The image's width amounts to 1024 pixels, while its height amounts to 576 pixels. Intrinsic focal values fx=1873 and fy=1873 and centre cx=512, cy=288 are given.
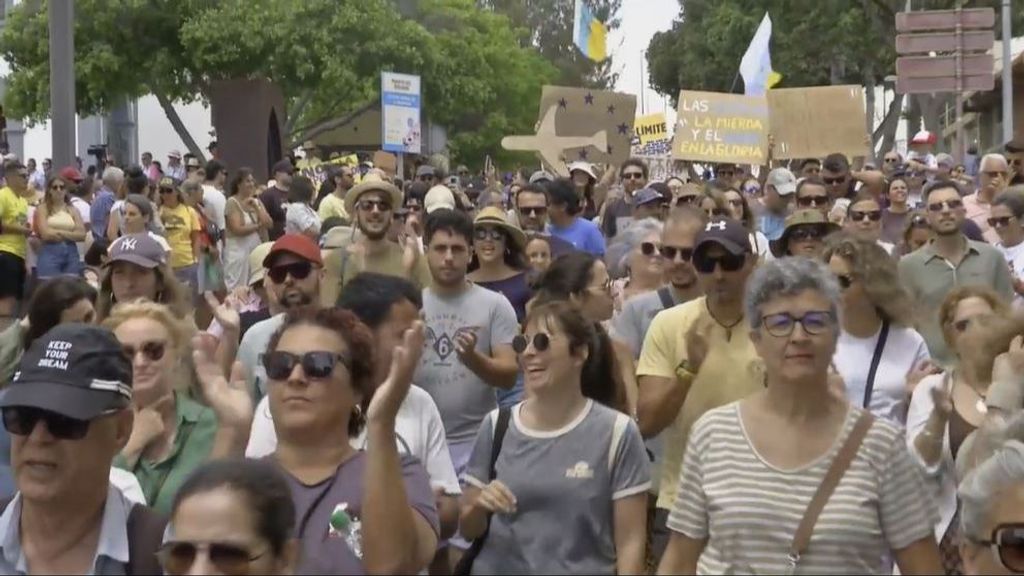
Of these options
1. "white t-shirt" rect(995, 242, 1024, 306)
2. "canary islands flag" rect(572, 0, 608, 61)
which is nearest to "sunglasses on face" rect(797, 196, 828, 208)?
"white t-shirt" rect(995, 242, 1024, 306)

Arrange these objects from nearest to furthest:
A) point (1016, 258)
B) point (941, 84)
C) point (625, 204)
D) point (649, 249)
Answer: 1. point (649, 249)
2. point (1016, 258)
3. point (625, 204)
4. point (941, 84)

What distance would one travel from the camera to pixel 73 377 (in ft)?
13.8

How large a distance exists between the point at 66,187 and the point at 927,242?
9232 mm

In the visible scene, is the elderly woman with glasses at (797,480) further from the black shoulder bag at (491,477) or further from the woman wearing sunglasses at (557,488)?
the black shoulder bag at (491,477)

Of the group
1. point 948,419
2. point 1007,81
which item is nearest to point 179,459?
point 948,419

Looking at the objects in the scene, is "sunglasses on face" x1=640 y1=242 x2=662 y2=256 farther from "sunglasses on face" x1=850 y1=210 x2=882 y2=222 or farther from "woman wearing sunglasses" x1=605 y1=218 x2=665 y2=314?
"sunglasses on face" x1=850 y1=210 x2=882 y2=222

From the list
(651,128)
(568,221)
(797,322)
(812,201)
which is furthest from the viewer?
(651,128)

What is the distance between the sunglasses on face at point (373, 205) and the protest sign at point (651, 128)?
17.8m

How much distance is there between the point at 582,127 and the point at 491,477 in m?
13.8

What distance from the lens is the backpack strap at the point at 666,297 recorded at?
7.65 m

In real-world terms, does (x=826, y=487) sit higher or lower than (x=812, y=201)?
lower

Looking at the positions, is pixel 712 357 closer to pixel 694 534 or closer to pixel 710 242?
pixel 710 242

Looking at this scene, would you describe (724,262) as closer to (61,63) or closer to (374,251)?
(374,251)

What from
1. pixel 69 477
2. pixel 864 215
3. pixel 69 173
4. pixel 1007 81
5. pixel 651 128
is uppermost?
pixel 1007 81
